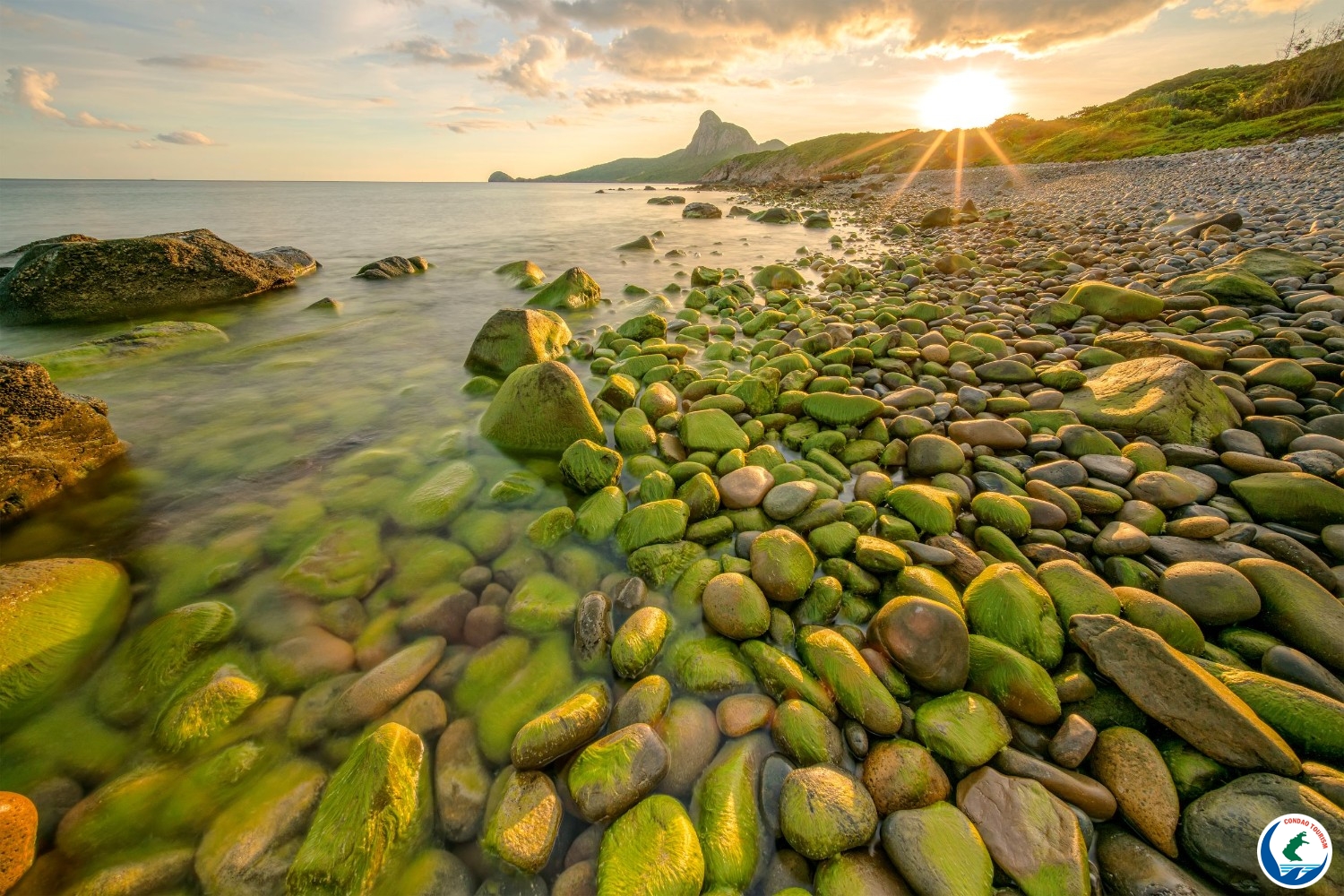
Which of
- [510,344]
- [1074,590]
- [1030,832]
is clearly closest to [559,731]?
[1030,832]

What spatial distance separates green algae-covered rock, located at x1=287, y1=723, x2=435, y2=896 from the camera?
195cm

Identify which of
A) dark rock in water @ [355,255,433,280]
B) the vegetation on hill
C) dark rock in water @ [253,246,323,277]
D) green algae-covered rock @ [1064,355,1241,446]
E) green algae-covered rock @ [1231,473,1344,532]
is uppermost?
the vegetation on hill

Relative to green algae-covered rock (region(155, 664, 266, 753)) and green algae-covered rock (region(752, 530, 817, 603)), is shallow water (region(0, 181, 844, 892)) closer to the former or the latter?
green algae-covered rock (region(155, 664, 266, 753))

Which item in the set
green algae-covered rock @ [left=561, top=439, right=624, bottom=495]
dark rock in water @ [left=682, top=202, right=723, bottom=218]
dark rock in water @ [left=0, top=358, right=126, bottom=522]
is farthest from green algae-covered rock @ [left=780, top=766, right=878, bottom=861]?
dark rock in water @ [left=682, top=202, right=723, bottom=218]

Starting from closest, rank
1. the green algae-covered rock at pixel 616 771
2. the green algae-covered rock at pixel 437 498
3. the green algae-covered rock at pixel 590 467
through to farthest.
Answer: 1. the green algae-covered rock at pixel 616 771
2. the green algae-covered rock at pixel 437 498
3. the green algae-covered rock at pixel 590 467

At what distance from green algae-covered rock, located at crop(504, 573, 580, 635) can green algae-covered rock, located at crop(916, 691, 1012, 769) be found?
6.70 ft

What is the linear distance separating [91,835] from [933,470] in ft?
17.6

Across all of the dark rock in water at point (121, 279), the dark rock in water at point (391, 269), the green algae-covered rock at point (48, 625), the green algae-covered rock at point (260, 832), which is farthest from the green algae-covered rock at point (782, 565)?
the dark rock in water at point (391, 269)

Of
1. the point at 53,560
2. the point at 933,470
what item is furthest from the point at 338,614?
the point at 933,470

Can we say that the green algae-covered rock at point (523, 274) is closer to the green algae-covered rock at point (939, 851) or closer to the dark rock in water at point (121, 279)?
the dark rock in water at point (121, 279)

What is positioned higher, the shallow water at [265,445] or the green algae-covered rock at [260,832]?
the shallow water at [265,445]

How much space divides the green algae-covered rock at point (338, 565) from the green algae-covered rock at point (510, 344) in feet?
12.3

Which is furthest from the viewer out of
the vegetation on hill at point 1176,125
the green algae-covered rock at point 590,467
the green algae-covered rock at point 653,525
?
the vegetation on hill at point 1176,125

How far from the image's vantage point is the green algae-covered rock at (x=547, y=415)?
4918 mm
